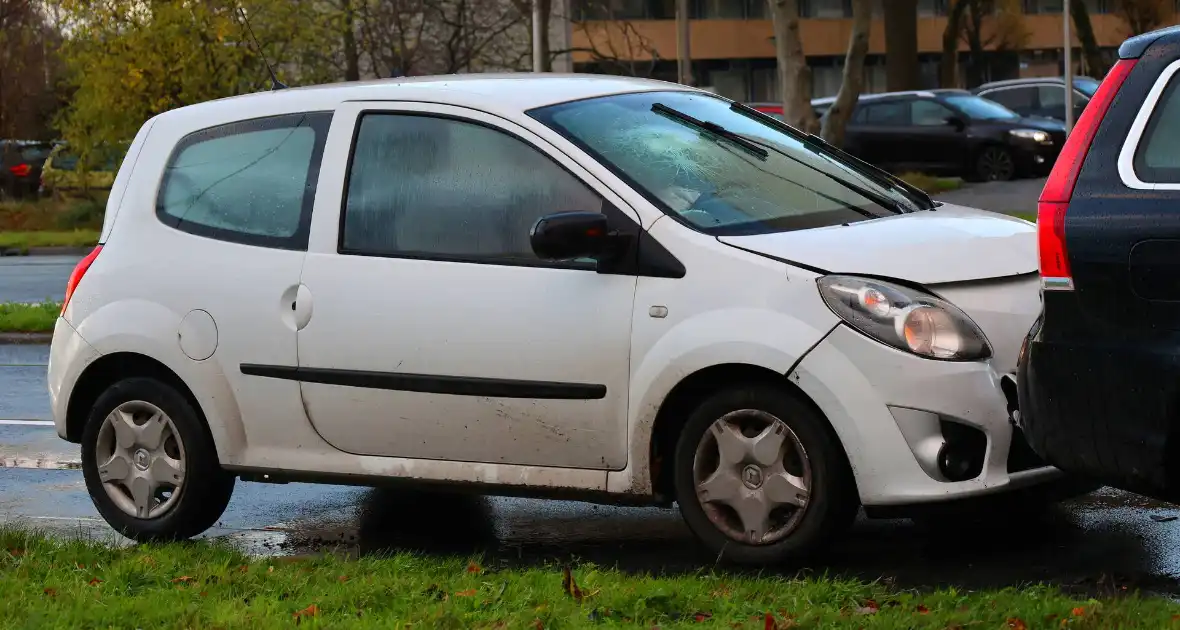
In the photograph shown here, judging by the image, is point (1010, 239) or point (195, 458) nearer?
point (1010, 239)

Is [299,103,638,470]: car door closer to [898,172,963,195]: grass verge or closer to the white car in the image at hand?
the white car

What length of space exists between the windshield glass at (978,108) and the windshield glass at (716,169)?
24.3 metres

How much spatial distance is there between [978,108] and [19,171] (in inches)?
720

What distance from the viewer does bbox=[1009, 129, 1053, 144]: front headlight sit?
29719 mm

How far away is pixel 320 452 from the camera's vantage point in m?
6.60

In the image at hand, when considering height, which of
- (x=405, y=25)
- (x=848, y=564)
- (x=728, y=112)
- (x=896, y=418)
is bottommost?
(x=848, y=564)

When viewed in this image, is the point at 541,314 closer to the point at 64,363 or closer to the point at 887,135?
the point at 64,363

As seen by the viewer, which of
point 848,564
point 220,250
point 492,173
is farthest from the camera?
point 220,250

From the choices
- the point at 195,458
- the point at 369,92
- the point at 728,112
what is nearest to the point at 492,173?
the point at 369,92

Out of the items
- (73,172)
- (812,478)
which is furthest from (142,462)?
(73,172)

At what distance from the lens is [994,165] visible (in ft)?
98.6

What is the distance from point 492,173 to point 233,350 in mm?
1193

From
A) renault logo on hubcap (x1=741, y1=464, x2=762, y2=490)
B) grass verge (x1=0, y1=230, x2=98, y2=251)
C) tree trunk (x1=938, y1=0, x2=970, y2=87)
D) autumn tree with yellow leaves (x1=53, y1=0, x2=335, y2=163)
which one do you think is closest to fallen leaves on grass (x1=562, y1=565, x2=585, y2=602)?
renault logo on hubcap (x1=741, y1=464, x2=762, y2=490)

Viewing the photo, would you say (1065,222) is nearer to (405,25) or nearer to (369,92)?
A: (369,92)
